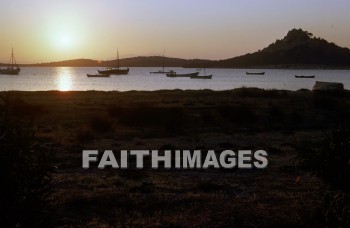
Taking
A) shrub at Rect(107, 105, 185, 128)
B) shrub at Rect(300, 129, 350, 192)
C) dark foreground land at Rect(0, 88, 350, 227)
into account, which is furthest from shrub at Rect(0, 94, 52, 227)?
shrub at Rect(107, 105, 185, 128)

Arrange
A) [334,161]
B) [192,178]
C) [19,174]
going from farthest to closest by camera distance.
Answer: [192,178], [334,161], [19,174]

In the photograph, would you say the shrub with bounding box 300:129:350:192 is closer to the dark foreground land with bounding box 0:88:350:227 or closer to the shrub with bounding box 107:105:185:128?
the dark foreground land with bounding box 0:88:350:227

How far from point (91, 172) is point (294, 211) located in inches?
303

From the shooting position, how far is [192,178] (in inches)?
592

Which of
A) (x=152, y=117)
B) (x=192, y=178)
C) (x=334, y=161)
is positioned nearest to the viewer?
(x=334, y=161)

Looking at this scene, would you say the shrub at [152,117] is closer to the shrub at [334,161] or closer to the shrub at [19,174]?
the shrub at [334,161]

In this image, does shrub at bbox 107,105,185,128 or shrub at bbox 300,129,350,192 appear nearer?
shrub at bbox 300,129,350,192

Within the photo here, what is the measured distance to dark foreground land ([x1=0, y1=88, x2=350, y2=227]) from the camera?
Result: 8.01m

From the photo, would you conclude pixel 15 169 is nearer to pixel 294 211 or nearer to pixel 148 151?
pixel 294 211

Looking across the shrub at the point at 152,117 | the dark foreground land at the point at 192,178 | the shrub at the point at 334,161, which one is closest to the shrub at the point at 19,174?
the dark foreground land at the point at 192,178

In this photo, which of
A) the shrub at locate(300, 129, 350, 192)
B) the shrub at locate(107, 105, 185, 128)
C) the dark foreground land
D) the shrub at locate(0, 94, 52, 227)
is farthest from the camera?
the shrub at locate(107, 105, 185, 128)

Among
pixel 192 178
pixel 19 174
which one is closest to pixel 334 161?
pixel 19 174

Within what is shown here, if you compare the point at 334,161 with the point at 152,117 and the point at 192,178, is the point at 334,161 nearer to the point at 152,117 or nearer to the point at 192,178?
the point at 192,178

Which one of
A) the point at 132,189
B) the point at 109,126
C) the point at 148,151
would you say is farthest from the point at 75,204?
the point at 109,126
